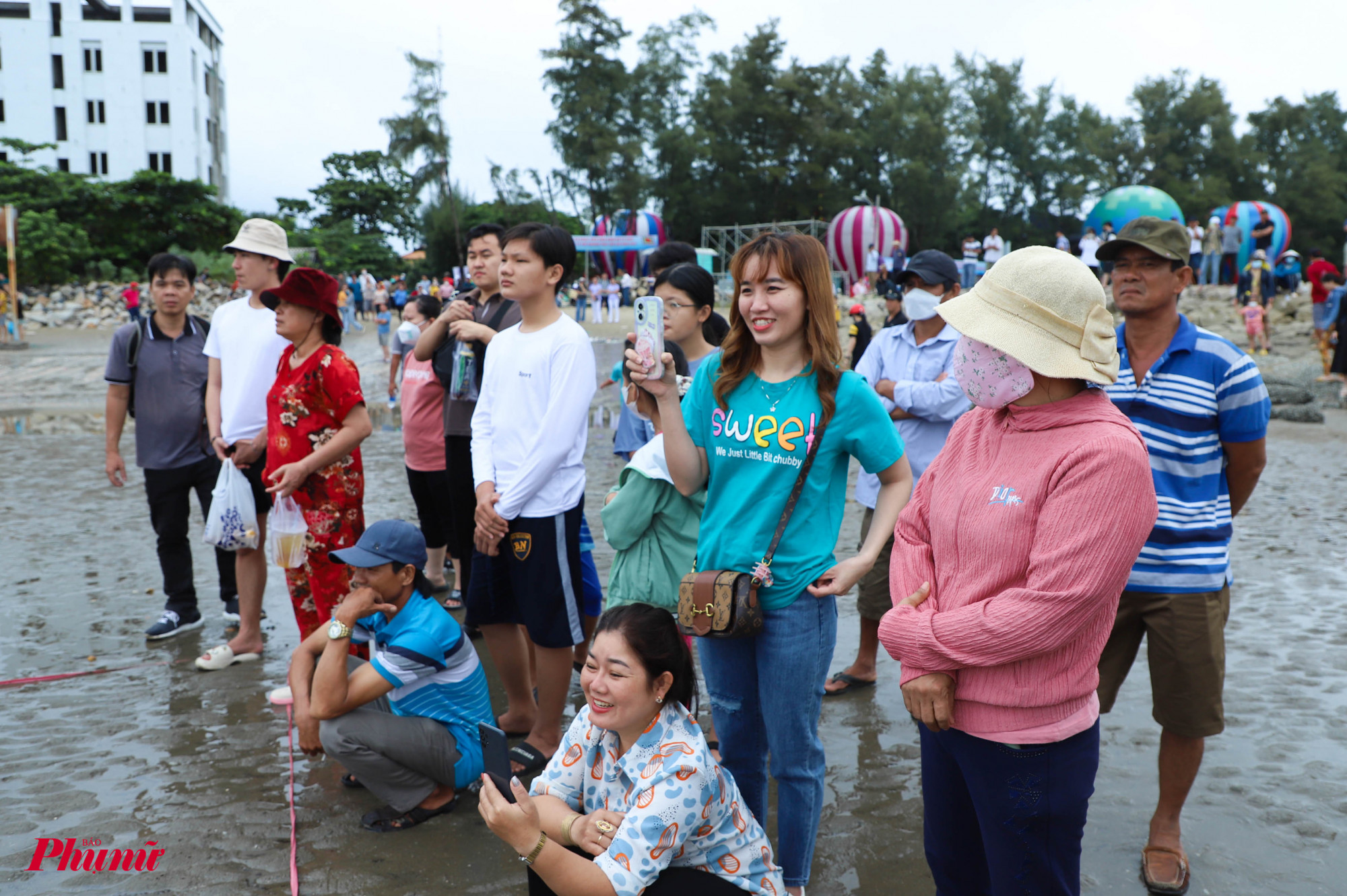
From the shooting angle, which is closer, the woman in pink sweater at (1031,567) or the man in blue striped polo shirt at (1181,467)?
the woman in pink sweater at (1031,567)

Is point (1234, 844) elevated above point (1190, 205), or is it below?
below

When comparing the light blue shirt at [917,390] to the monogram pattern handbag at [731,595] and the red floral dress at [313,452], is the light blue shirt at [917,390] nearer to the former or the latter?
the monogram pattern handbag at [731,595]

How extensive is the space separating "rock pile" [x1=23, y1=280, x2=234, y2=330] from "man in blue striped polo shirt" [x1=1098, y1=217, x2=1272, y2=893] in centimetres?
2983

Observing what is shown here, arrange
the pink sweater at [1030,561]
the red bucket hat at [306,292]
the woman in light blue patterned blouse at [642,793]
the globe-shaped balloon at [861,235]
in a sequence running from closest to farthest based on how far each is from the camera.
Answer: the pink sweater at [1030,561], the woman in light blue patterned blouse at [642,793], the red bucket hat at [306,292], the globe-shaped balloon at [861,235]

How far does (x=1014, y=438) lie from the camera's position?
6.35 feet

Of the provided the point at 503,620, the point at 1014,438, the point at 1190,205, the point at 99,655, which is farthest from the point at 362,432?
the point at 1190,205

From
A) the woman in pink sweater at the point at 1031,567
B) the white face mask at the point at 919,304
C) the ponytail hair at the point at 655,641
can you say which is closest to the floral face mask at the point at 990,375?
the woman in pink sweater at the point at 1031,567

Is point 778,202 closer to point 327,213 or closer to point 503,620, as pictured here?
point 327,213

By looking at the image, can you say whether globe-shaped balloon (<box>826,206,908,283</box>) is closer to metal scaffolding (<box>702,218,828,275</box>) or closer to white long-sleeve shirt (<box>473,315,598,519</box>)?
metal scaffolding (<box>702,218,828,275</box>)

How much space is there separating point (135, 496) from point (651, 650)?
26.2ft

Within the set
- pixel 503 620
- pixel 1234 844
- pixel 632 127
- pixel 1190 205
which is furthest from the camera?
pixel 632 127

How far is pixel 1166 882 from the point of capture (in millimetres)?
2820

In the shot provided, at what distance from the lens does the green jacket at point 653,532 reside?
129 inches

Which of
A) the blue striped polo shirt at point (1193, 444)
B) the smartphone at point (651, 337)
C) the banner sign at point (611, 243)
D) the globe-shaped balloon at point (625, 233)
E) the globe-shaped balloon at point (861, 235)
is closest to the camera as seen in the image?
the smartphone at point (651, 337)
